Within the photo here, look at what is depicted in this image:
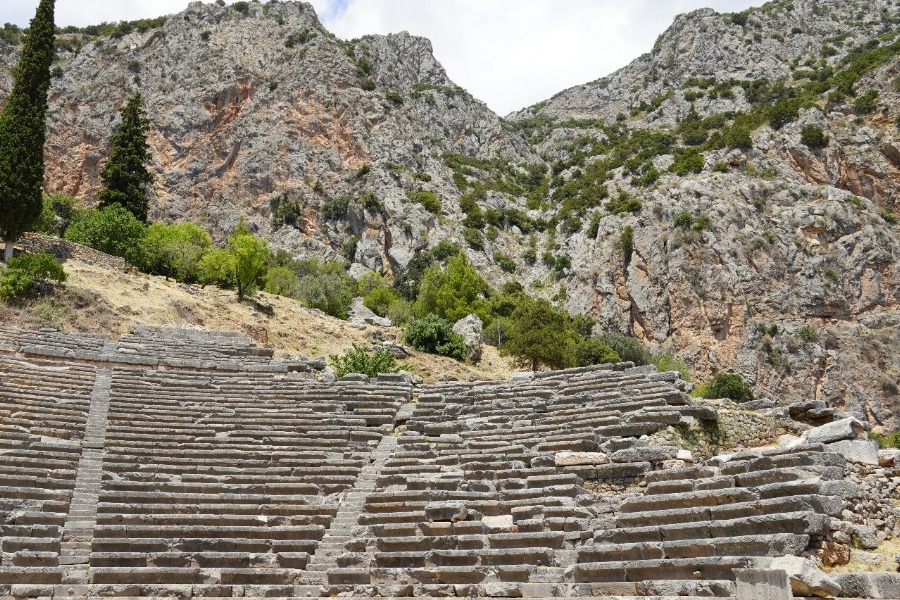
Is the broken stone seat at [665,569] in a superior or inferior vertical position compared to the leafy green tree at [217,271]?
inferior

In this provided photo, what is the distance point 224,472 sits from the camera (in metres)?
13.8

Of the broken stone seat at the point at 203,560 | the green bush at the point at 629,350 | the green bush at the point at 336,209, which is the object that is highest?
the green bush at the point at 336,209

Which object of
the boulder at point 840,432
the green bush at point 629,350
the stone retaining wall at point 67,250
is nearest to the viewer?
the boulder at point 840,432

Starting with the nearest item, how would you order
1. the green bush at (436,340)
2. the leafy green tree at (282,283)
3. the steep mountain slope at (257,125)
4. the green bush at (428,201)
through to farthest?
the green bush at (436,340), the leafy green tree at (282,283), the green bush at (428,201), the steep mountain slope at (257,125)

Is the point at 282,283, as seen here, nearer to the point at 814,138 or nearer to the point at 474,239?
the point at 474,239

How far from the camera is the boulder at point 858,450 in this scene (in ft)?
33.5

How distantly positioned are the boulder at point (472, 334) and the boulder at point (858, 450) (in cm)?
1952

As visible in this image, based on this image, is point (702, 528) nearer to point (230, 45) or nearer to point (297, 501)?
point (297, 501)

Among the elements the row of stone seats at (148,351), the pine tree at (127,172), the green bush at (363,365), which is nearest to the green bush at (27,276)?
the row of stone seats at (148,351)

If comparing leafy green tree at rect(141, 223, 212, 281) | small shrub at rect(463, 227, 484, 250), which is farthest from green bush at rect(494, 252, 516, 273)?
leafy green tree at rect(141, 223, 212, 281)

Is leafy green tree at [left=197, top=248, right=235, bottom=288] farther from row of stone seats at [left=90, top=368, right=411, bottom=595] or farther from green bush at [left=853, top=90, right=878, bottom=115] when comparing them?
green bush at [left=853, top=90, right=878, bottom=115]

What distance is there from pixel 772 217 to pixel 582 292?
1338 cm

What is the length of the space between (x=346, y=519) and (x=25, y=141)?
A: 948 inches

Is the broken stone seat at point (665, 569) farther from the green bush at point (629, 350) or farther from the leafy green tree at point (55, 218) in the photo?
the leafy green tree at point (55, 218)
